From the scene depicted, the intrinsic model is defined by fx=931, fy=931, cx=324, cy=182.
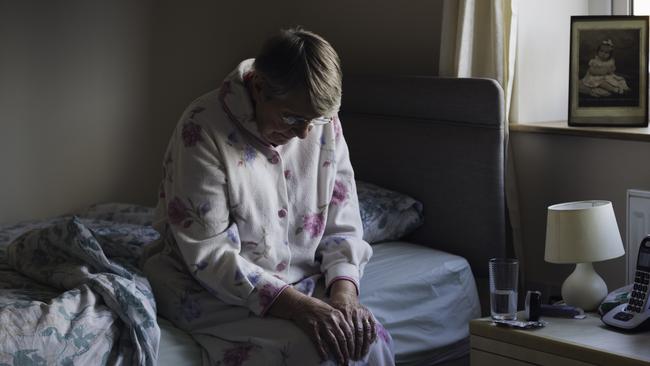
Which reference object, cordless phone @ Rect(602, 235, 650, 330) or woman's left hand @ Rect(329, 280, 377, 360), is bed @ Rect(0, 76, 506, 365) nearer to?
woman's left hand @ Rect(329, 280, 377, 360)

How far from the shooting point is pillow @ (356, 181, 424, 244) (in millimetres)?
2525

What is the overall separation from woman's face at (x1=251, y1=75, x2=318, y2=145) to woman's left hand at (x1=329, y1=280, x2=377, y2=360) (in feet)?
1.11

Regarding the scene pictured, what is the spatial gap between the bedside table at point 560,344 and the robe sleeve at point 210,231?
456 millimetres

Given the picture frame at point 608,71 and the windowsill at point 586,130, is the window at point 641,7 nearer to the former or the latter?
Result: the picture frame at point 608,71

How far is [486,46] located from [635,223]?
66 centimetres

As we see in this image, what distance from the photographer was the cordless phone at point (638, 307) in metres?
1.88

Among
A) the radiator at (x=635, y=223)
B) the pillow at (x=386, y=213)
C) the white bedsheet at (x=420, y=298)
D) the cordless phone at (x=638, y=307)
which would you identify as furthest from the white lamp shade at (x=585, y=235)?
the pillow at (x=386, y=213)

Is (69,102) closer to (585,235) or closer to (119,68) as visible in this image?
(119,68)

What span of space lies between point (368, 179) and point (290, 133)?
0.91 m

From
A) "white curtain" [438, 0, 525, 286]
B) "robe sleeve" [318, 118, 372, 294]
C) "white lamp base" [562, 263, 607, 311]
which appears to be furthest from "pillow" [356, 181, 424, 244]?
"white lamp base" [562, 263, 607, 311]

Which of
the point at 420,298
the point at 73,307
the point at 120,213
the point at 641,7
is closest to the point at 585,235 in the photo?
the point at 420,298

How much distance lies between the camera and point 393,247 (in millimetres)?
2564

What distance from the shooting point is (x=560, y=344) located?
1833mm

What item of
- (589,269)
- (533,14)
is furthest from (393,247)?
(533,14)
